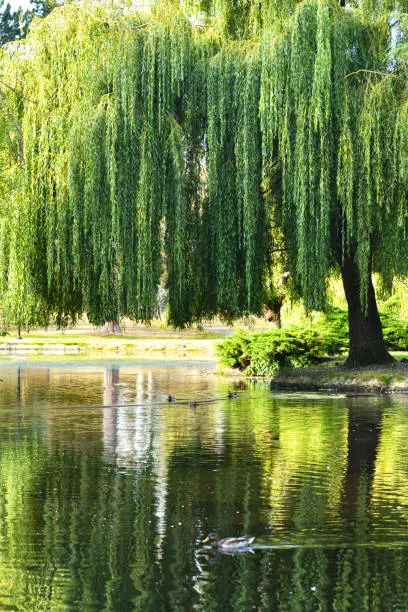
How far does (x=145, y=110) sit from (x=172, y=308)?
433cm

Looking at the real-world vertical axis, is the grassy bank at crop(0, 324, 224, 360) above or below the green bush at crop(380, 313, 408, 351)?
below

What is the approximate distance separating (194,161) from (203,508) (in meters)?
12.3

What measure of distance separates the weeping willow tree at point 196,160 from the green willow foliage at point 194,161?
37mm

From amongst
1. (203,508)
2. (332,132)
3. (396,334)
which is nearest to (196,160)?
(332,132)

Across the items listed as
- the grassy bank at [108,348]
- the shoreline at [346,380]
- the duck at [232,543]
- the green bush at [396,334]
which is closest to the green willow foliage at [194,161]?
the shoreline at [346,380]

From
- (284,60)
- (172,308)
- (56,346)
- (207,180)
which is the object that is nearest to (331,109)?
(284,60)

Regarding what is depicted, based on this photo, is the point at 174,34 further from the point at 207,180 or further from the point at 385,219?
the point at 385,219

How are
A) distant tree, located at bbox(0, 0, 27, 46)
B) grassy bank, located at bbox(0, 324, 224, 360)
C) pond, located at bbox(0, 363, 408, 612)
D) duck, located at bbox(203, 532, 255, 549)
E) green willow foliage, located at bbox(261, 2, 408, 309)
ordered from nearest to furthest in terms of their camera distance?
pond, located at bbox(0, 363, 408, 612) → duck, located at bbox(203, 532, 255, 549) → green willow foliage, located at bbox(261, 2, 408, 309) → grassy bank, located at bbox(0, 324, 224, 360) → distant tree, located at bbox(0, 0, 27, 46)

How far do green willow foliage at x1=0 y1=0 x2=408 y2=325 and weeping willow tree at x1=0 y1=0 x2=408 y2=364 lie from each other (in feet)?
0.12

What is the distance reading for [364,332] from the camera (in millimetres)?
→ 27172

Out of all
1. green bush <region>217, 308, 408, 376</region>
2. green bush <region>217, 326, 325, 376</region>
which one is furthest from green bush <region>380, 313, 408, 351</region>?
green bush <region>217, 326, 325, 376</region>

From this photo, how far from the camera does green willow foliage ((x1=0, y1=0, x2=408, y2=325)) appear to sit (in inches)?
832

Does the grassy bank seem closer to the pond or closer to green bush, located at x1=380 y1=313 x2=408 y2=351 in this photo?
green bush, located at x1=380 y1=313 x2=408 y2=351

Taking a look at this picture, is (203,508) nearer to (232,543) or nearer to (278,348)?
(232,543)
